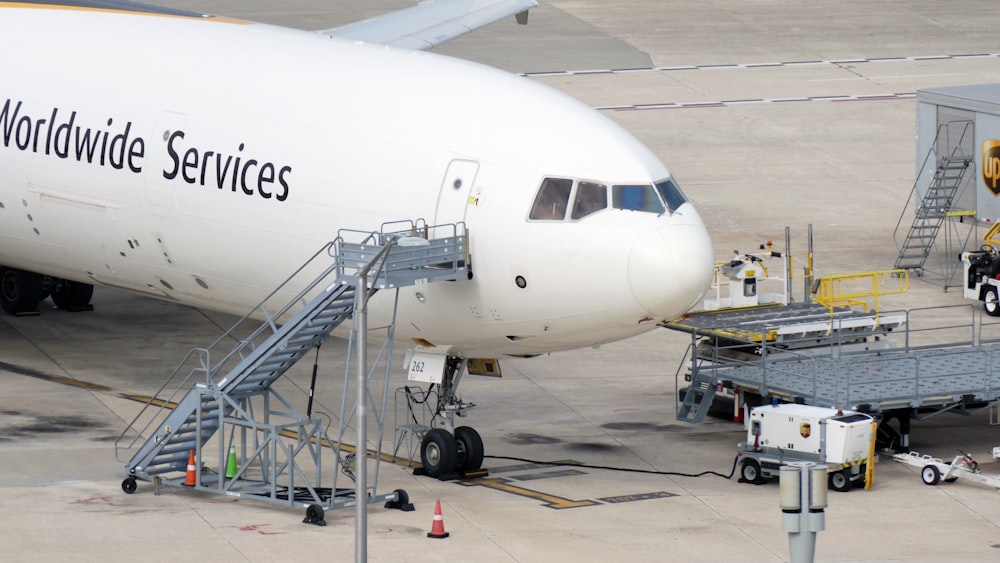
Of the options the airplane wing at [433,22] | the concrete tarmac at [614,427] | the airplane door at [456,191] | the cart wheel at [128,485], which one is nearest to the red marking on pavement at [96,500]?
the concrete tarmac at [614,427]

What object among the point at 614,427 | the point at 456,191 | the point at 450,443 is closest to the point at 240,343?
the point at 450,443

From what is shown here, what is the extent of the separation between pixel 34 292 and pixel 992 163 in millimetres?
21579

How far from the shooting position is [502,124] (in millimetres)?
29547

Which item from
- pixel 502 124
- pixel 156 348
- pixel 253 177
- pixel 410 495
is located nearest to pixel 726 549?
pixel 410 495

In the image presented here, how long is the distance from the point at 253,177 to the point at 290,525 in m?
5.92

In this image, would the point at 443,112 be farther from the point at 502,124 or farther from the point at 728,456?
the point at 728,456

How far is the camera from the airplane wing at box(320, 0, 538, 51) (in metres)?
46.5

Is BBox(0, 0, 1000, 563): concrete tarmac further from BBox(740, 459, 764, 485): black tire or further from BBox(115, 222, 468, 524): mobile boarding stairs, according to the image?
BBox(115, 222, 468, 524): mobile boarding stairs

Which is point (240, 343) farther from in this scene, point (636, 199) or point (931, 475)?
point (931, 475)

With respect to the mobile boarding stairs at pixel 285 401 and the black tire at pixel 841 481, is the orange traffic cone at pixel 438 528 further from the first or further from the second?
the black tire at pixel 841 481

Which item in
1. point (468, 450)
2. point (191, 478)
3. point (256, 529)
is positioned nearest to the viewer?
point (256, 529)

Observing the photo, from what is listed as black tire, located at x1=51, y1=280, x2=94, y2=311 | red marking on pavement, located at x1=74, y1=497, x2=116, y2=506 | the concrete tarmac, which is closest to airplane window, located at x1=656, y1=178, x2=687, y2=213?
the concrete tarmac

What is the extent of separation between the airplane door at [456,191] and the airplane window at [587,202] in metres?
1.62

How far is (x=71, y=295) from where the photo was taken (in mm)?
43031
